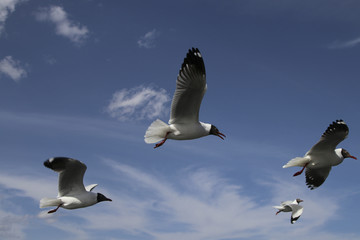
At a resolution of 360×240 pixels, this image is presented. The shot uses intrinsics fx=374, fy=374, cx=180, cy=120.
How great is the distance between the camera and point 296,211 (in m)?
14.4

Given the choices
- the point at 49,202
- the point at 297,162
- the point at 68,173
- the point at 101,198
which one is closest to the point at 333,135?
the point at 297,162

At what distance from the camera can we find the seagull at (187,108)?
9.19 m

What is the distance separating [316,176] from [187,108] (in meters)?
6.09

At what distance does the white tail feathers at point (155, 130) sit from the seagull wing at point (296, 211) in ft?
23.5

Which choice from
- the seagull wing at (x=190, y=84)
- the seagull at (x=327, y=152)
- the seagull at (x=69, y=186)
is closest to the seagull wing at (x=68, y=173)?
the seagull at (x=69, y=186)

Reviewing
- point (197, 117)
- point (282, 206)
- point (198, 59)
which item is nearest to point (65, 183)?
point (197, 117)

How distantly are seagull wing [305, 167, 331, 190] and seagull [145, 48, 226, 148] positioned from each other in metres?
4.97

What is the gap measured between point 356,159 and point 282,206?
3.93 metres

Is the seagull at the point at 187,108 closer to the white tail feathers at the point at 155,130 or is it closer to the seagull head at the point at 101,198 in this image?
the white tail feathers at the point at 155,130

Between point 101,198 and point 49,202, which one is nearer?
point 49,202

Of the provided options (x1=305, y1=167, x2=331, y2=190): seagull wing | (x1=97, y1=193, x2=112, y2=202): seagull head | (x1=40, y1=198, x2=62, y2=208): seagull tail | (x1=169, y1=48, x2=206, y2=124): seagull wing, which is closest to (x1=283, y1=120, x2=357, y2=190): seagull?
(x1=305, y1=167, x2=331, y2=190): seagull wing

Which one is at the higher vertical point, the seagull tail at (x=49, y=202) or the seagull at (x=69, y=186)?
the seagull at (x=69, y=186)

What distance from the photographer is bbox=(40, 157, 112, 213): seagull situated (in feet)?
31.1

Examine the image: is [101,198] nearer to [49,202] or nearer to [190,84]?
[49,202]
